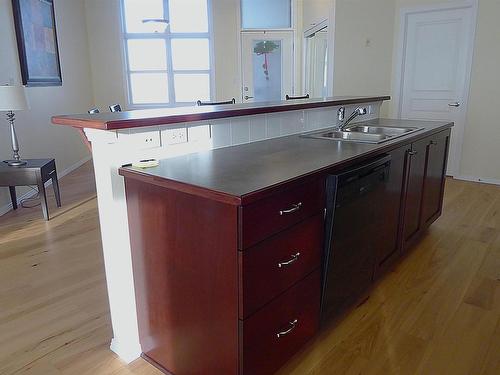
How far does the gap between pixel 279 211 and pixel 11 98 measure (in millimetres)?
2942

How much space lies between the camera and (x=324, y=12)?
556 cm

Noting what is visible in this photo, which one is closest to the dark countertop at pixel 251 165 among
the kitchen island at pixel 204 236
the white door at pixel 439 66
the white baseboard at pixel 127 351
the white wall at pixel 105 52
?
the kitchen island at pixel 204 236

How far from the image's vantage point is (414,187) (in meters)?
2.56

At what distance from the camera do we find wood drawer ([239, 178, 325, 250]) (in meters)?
1.25

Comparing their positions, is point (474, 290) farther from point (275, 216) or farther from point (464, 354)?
point (275, 216)

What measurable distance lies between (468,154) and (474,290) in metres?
2.92

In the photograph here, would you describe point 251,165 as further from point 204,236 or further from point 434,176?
point 434,176


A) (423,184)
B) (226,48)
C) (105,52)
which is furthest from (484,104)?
(105,52)

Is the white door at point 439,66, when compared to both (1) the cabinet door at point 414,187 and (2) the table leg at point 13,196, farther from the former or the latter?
(2) the table leg at point 13,196

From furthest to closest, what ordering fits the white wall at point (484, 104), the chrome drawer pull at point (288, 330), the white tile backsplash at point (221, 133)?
the white wall at point (484, 104) → the white tile backsplash at point (221, 133) → the chrome drawer pull at point (288, 330)

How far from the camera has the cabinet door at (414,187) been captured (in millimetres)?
2448

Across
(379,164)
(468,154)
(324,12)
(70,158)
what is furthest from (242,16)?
(379,164)

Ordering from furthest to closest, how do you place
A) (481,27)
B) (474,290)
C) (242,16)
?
(242,16)
(481,27)
(474,290)

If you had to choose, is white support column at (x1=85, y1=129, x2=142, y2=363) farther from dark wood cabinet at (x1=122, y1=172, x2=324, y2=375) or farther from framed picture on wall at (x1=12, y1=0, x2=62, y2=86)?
framed picture on wall at (x1=12, y1=0, x2=62, y2=86)
